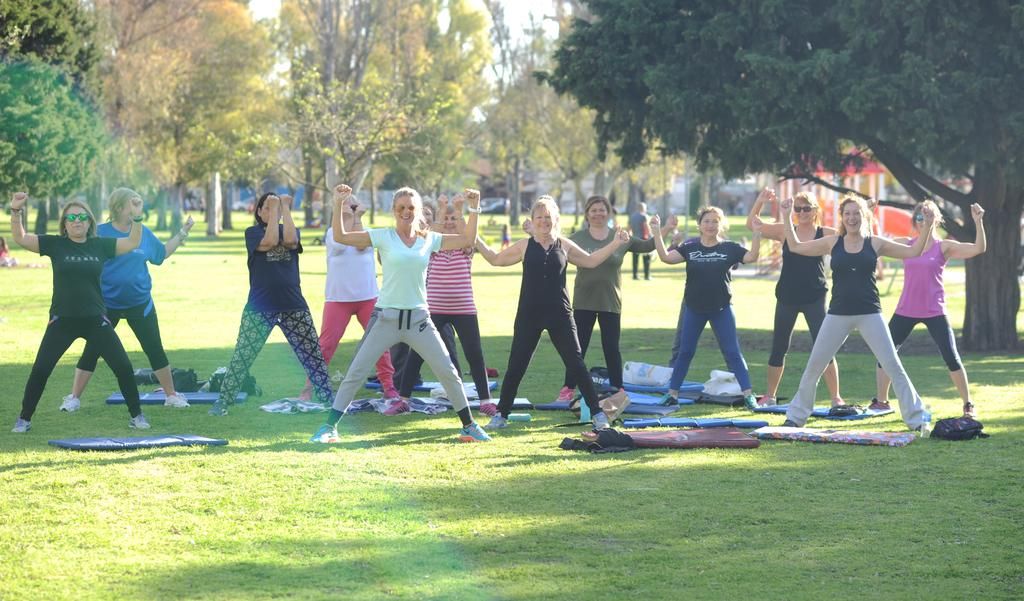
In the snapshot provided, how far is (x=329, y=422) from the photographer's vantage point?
10289 millimetres

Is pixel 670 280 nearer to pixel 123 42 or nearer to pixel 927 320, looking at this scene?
pixel 927 320

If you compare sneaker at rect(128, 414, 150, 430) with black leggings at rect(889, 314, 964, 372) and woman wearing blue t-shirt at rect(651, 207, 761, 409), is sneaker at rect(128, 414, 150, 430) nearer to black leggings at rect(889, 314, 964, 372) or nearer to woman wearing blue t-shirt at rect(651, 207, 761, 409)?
woman wearing blue t-shirt at rect(651, 207, 761, 409)

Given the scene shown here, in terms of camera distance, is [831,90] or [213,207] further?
[213,207]

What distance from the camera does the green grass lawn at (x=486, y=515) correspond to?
6.54 meters

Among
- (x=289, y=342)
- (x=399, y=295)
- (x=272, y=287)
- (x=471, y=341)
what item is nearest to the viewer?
(x=399, y=295)

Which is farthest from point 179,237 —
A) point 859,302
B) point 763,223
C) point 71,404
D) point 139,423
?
point 859,302

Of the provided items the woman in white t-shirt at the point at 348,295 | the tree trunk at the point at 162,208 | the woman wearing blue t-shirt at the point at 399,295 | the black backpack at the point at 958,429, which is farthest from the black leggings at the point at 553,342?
the tree trunk at the point at 162,208

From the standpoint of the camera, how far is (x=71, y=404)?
11.8 metres

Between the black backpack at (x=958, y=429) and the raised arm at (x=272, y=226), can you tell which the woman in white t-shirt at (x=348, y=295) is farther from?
the black backpack at (x=958, y=429)

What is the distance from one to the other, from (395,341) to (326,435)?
2.99 ft

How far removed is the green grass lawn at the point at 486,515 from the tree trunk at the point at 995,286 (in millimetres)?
6545

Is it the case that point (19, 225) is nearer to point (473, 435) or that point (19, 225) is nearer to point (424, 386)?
point (473, 435)

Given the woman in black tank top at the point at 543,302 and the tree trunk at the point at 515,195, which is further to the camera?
the tree trunk at the point at 515,195

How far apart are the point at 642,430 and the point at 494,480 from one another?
2.37 metres
